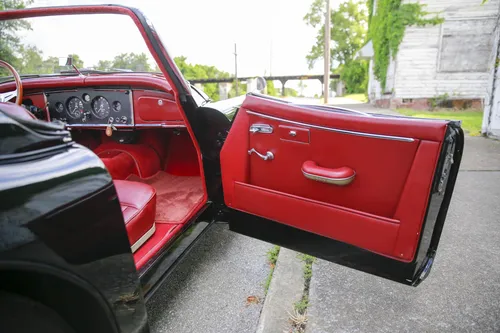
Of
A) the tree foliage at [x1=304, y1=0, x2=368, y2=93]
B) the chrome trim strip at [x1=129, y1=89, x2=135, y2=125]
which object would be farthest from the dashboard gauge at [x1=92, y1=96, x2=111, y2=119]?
the tree foliage at [x1=304, y1=0, x2=368, y2=93]

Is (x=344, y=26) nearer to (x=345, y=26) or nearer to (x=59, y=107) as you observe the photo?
(x=345, y=26)

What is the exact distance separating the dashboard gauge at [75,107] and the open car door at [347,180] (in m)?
1.67

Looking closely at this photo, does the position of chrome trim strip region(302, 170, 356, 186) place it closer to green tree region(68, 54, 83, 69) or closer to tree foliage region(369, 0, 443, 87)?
green tree region(68, 54, 83, 69)

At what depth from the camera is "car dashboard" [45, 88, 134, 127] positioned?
2.48 m

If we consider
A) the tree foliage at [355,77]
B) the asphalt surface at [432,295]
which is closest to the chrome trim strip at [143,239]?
the asphalt surface at [432,295]

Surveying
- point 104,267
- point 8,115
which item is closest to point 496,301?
point 104,267

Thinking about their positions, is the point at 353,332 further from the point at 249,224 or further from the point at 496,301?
the point at 496,301

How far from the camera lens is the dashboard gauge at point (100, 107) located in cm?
253

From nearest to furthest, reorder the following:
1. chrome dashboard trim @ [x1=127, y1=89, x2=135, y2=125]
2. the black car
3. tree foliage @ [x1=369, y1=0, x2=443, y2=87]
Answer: the black car < chrome dashboard trim @ [x1=127, y1=89, x2=135, y2=125] < tree foliage @ [x1=369, y1=0, x2=443, y2=87]

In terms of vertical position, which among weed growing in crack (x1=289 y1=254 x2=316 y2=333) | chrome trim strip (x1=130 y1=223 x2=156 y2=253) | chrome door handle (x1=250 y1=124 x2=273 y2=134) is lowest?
weed growing in crack (x1=289 y1=254 x2=316 y2=333)

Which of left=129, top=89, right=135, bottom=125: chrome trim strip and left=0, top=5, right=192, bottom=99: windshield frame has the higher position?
left=0, top=5, right=192, bottom=99: windshield frame

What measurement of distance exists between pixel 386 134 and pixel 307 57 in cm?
4499

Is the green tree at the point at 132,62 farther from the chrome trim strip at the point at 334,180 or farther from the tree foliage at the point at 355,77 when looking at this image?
the tree foliage at the point at 355,77

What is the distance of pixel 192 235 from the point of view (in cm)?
178
